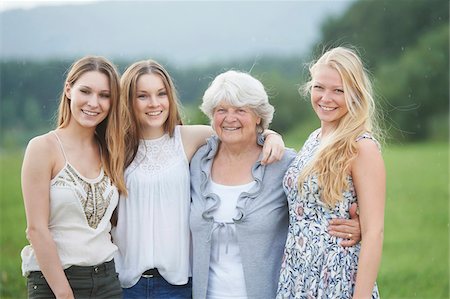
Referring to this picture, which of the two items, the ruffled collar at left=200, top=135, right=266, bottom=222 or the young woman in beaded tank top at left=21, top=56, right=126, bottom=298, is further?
the ruffled collar at left=200, top=135, right=266, bottom=222

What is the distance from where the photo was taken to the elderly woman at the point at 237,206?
304cm

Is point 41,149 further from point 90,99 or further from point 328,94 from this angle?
point 328,94

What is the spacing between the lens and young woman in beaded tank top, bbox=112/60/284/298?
3.14 meters

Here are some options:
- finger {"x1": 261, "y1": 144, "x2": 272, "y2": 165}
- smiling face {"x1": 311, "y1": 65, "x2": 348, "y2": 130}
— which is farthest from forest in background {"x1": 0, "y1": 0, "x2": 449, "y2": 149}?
smiling face {"x1": 311, "y1": 65, "x2": 348, "y2": 130}

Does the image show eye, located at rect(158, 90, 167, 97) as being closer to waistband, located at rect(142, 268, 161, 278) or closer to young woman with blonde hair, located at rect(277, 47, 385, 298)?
young woman with blonde hair, located at rect(277, 47, 385, 298)

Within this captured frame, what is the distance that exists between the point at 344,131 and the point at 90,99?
3.64 feet

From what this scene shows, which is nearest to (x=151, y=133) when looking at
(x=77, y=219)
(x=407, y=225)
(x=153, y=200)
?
(x=153, y=200)

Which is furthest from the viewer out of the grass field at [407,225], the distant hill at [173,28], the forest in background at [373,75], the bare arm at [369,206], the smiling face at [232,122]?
the distant hill at [173,28]

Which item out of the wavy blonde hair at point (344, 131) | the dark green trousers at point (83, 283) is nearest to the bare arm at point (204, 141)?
the wavy blonde hair at point (344, 131)

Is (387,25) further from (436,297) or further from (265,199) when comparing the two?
(265,199)

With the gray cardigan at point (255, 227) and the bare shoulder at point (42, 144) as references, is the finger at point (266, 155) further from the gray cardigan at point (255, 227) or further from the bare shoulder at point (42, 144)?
the bare shoulder at point (42, 144)

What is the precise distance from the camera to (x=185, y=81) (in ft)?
44.3

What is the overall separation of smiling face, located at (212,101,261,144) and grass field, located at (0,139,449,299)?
3.99m

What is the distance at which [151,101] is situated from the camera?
3166 millimetres
